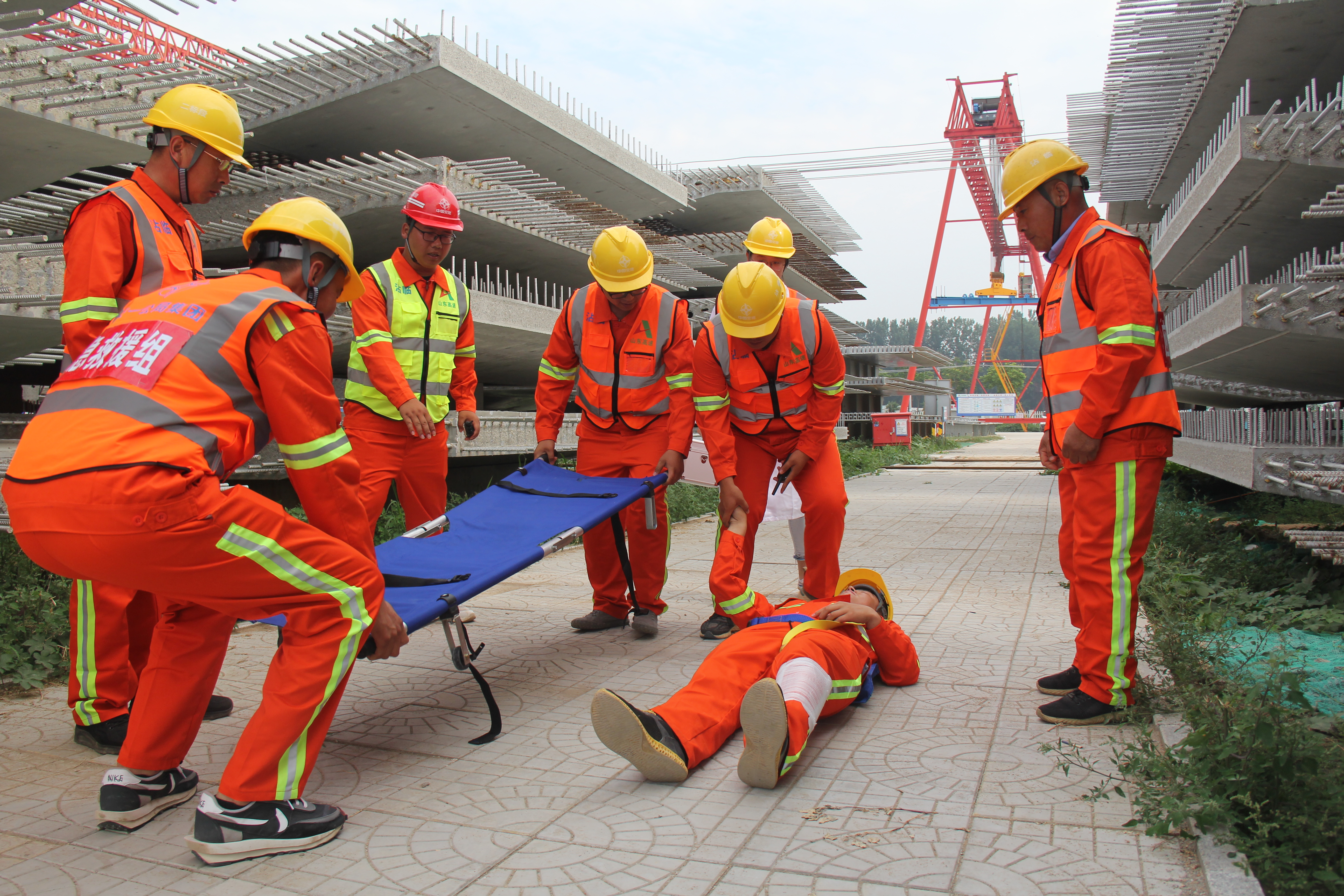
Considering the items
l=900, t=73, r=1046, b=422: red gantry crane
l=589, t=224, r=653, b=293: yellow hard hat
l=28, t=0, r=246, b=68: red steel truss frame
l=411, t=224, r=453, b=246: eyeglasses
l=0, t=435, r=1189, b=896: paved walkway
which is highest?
l=900, t=73, r=1046, b=422: red gantry crane

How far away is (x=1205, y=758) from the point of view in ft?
8.47

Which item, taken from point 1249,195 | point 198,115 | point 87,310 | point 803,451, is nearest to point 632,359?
point 803,451

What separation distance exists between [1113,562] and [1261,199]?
5691 mm

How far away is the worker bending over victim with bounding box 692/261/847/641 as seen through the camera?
16.0 feet

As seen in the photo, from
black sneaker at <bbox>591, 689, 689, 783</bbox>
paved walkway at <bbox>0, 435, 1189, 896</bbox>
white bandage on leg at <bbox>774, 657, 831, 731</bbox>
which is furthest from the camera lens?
white bandage on leg at <bbox>774, 657, 831, 731</bbox>

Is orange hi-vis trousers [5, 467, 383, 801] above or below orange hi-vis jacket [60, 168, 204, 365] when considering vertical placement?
below

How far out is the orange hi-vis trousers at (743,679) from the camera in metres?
3.04

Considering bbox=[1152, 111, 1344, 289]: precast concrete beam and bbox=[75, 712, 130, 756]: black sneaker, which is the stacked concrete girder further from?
bbox=[75, 712, 130, 756]: black sneaker

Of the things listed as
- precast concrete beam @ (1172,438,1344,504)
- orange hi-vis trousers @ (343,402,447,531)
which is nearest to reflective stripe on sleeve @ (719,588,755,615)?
orange hi-vis trousers @ (343,402,447,531)

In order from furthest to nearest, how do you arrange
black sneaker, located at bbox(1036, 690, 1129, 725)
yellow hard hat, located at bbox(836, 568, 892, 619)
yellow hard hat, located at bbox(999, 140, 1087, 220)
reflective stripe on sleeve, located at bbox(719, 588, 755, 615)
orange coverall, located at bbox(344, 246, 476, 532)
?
orange coverall, located at bbox(344, 246, 476, 532) < reflective stripe on sleeve, located at bbox(719, 588, 755, 615) < yellow hard hat, located at bbox(836, 568, 892, 619) < yellow hard hat, located at bbox(999, 140, 1087, 220) < black sneaker, located at bbox(1036, 690, 1129, 725)

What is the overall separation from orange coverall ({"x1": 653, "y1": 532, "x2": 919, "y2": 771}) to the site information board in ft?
245

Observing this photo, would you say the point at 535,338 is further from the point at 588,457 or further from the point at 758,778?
the point at 758,778

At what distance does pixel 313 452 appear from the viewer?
258cm

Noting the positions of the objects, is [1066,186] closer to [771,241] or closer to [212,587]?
[771,241]
